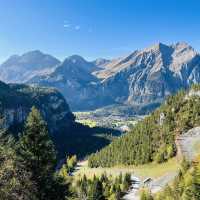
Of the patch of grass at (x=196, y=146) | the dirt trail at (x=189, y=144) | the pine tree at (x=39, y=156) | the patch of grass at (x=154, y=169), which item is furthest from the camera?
the patch of grass at (x=154, y=169)

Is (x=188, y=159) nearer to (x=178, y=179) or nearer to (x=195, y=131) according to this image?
(x=178, y=179)

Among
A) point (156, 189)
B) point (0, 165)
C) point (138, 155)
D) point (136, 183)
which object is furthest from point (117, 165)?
point (0, 165)

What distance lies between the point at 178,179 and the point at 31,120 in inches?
2769

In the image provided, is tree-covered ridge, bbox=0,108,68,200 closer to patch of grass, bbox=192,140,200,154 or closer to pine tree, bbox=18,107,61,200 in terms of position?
pine tree, bbox=18,107,61,200

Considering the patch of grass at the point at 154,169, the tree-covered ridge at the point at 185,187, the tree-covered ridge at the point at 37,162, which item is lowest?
the patch of grass at the point at 154,169

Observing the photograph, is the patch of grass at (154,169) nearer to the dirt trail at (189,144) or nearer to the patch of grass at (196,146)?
the dirt trail at (189,144)

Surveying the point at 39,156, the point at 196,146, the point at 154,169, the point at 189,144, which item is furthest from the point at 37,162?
the point at 154,169

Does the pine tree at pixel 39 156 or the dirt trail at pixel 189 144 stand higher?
the pine tree at pixel 39 156

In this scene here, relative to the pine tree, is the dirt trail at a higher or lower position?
lower

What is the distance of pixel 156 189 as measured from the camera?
13000 cm

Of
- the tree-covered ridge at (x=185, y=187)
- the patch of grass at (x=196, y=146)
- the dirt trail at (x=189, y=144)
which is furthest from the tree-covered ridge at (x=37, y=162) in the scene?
the patch of grass at (x=196, y=146)

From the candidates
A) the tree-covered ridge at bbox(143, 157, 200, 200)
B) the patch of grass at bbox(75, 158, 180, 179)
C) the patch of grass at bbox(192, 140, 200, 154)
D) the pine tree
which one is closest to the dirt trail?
the patch of grass at bbox(192, 140, 200, 154)

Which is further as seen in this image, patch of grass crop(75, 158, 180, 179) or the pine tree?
patch of grass crop(75, 158, 180, 179)

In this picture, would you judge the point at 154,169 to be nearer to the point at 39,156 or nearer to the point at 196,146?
the point at 196,146
